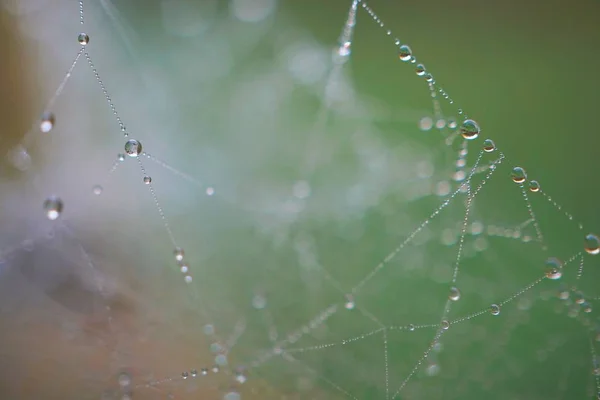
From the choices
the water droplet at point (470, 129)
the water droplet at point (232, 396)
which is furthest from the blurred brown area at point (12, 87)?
the water droplet at point (470, 129)

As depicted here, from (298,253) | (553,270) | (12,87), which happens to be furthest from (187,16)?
(553,270)

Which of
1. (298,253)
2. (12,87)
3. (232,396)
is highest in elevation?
(12,87)

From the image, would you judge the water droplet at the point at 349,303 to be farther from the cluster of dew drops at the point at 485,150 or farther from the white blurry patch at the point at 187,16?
the white blurry patch at the point at 187,16

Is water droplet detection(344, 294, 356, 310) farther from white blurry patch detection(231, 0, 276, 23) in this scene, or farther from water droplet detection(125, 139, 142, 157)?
white blurry patch detection(231, 0, 276, 23)

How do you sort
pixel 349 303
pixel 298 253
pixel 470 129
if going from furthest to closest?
pixel 298 253
pixel 349 303
pixel 470 129

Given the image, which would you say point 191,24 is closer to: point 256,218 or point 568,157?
point 256,218

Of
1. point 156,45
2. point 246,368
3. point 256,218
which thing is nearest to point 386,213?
point 256,218

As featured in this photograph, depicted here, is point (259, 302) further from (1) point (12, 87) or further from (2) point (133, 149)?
(1) point (12, 87)

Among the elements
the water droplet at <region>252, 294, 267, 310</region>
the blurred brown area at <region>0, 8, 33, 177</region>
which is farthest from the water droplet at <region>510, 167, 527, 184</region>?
the blurred brown area at <region>0, 8, 33, 177</region>
